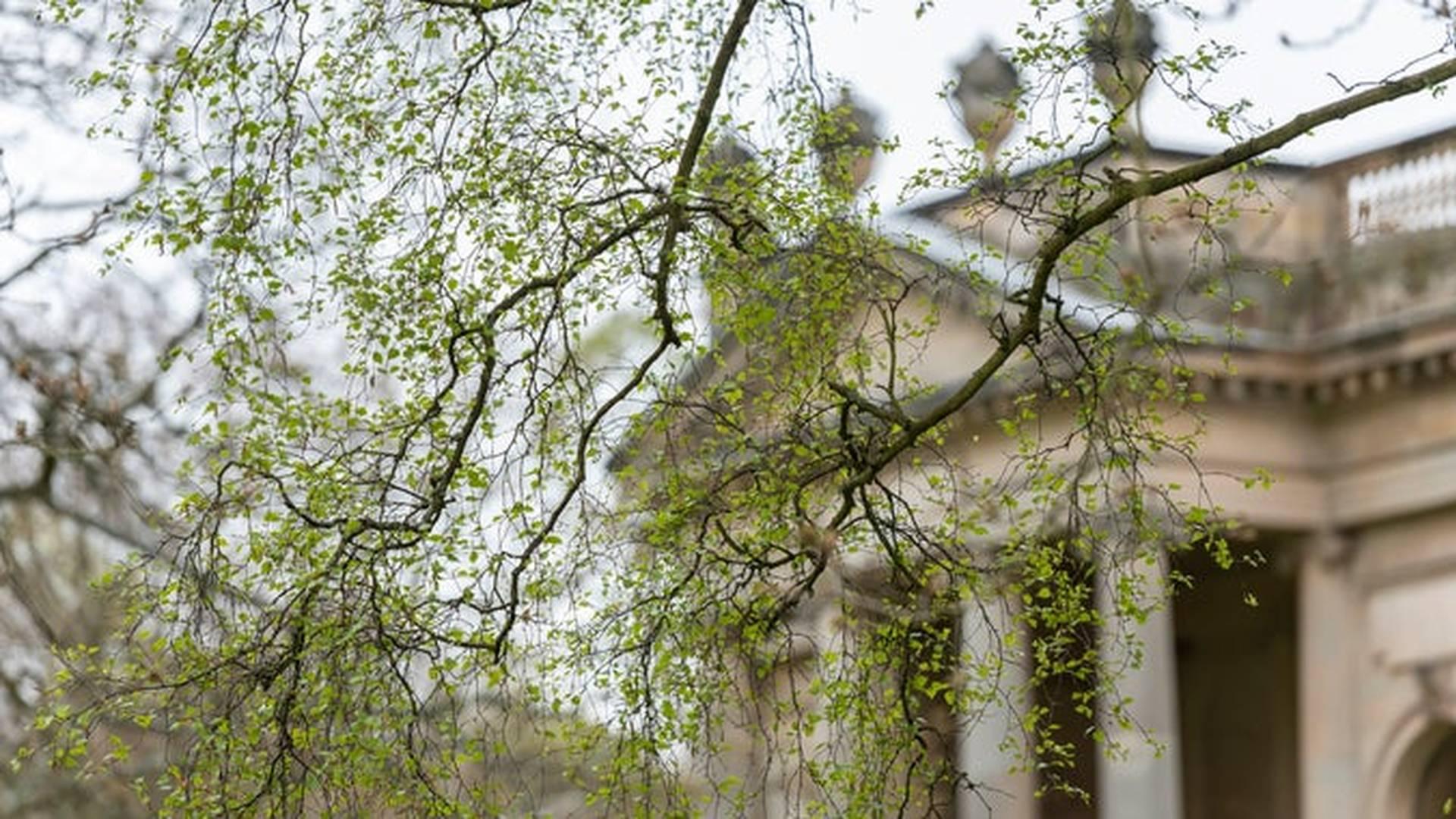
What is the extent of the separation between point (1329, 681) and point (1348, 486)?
2.11m

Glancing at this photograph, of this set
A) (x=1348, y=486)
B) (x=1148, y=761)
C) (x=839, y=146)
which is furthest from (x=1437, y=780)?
(x=839, y=146)

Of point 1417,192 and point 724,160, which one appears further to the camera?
point 1417,192

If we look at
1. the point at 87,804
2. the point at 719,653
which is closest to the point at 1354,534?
the point at 87,804

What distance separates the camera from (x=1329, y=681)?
3753 cm

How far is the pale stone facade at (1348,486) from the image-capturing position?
116 feet

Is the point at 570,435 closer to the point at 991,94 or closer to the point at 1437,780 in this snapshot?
the point at 991,94

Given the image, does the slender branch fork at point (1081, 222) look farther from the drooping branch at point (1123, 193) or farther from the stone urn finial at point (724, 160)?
the stone urn finial at point (724, 160)

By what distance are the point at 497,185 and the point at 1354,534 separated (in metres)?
24.8

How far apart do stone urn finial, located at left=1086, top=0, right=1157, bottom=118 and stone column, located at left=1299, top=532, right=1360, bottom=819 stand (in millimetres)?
23592

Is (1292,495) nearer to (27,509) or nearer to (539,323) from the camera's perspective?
(27,509)

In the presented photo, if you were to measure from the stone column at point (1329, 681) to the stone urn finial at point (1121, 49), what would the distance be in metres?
23.6

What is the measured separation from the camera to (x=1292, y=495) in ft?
122

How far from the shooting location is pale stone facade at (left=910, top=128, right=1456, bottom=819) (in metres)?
35.4

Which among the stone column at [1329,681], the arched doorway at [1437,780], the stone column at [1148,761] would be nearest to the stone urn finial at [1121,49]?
the stone column at [1148,761]
